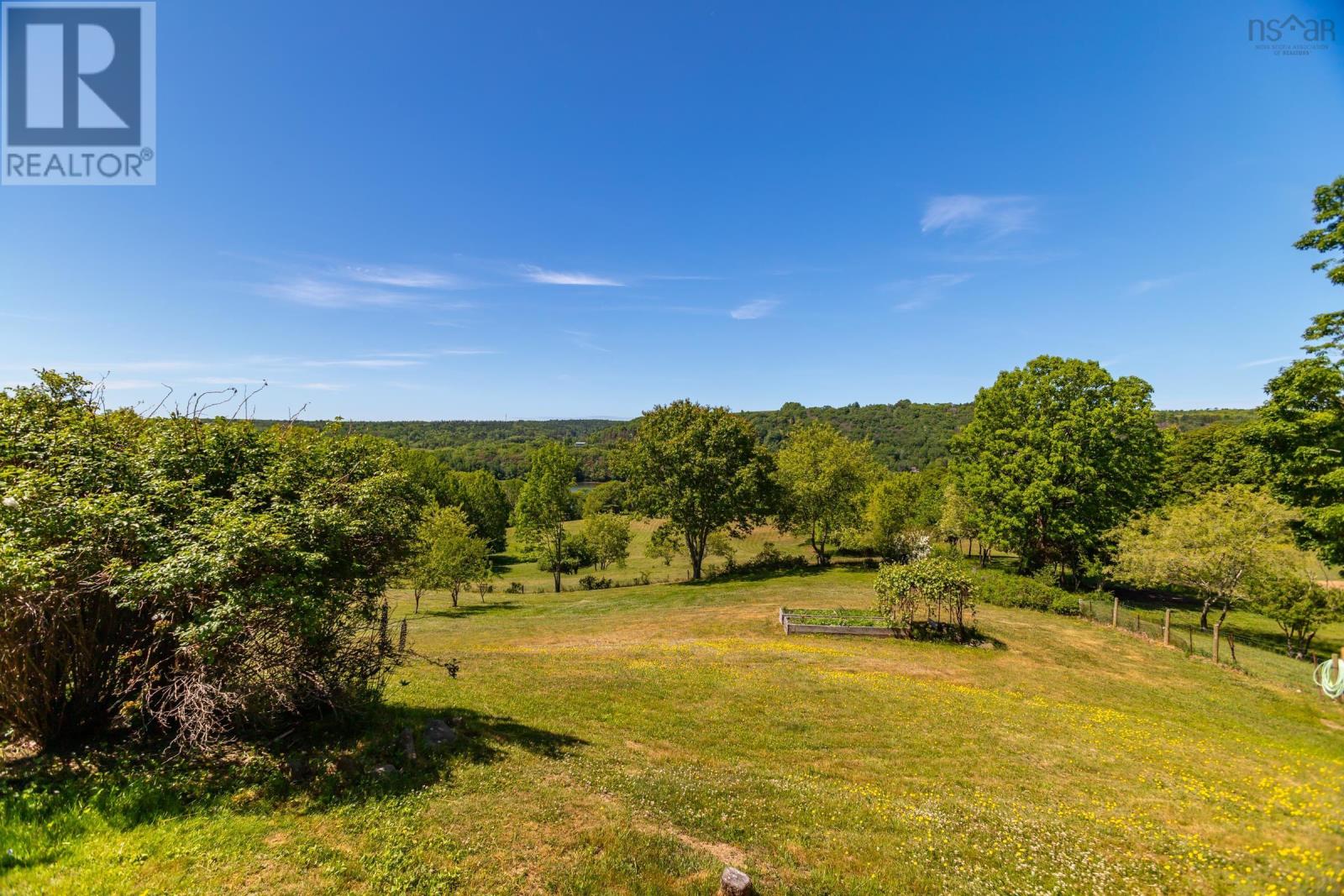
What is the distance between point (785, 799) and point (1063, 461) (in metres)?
33.8

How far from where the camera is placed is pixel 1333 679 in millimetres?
4508

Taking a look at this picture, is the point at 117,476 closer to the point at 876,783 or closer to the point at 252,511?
the point at 252,511

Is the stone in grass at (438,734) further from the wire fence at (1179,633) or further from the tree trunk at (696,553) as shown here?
the tree trunk at (696,553)

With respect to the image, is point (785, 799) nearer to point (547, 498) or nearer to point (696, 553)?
point (696, 553)

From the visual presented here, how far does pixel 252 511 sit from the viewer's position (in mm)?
7816

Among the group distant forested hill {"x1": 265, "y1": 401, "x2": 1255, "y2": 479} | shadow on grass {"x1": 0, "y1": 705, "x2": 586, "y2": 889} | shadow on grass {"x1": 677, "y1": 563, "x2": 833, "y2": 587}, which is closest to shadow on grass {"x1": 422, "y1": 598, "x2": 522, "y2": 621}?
shadow on grass {"x1": 677, "y1": 563, "x2": 833, "y2": 587}

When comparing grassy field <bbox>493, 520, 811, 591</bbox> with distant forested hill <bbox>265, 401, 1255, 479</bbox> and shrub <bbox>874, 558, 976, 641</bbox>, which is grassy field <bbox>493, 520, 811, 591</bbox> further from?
distant forested hill <bbox>265, 401, 1255, 479</bbox>

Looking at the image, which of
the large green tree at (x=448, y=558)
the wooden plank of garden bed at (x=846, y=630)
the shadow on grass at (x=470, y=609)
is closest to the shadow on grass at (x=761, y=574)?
the shadow on grass at (x=470, y=609)

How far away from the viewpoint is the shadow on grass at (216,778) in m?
5.37

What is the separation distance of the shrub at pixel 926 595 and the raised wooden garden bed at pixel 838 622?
0.61 meters

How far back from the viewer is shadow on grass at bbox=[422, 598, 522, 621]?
34.5m

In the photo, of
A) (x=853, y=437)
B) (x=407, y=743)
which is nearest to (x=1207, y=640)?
(x=407, y=743)

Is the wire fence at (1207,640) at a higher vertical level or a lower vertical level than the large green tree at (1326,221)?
lower

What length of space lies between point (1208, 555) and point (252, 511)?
32.9 metres
